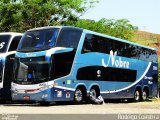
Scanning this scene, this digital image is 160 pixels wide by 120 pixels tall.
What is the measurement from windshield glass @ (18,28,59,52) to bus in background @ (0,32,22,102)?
1656 mm

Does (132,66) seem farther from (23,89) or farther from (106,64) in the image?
(23,89)

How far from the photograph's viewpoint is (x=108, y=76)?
79.7ft

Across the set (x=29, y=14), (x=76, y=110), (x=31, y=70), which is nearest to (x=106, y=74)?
(x=31, y=70)

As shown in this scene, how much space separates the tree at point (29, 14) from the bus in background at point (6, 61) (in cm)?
1374

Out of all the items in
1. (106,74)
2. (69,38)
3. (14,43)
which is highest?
(69,38)

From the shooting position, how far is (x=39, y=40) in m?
20.6

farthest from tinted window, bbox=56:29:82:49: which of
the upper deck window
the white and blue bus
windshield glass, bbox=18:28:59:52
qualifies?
the upper deck window

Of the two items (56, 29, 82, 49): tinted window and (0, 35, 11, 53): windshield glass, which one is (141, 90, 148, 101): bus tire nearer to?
(56, 29, 82, 49): tinted window

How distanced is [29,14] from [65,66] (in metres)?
17.5

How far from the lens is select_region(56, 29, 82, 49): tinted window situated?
20281 millimetres

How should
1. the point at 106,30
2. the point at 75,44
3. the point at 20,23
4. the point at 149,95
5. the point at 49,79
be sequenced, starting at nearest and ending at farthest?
1. the point at 49,79
2. the point at 75,44
3. the point at 149,95
4. the point at 20,23
5. the point at 106,30

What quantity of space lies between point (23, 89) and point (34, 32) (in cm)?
278

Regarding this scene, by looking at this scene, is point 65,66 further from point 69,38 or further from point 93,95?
point 93,95

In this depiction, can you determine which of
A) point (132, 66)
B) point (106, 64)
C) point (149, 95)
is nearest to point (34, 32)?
point (106, 64)
